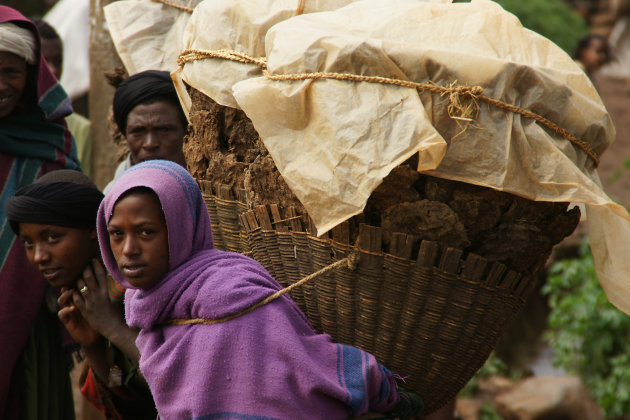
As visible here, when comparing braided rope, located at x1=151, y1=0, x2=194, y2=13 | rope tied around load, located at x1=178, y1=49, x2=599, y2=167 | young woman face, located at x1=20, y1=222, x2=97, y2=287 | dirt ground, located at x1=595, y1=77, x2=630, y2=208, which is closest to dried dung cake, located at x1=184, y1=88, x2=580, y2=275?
rope tied around load, located at x1=178, y1=49, x2=599, y2=167

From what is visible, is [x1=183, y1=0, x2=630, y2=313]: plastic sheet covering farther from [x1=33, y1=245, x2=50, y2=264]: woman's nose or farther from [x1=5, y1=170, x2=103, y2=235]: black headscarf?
[x1=33, y1=245, x2=50, y2=264]: woman's nose

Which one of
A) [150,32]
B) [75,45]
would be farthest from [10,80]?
[75,45]

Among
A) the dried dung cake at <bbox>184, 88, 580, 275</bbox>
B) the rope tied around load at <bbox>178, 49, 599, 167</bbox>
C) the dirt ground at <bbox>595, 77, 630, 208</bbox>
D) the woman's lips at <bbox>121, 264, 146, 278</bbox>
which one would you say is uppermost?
the rope tied around load at <bbox>178, 49, 599, 167</bbox>

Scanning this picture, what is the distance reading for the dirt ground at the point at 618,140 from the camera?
26.9 ft

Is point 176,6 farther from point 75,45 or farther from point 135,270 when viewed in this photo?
point 75,45

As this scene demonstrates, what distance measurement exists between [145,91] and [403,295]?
1.51 meters

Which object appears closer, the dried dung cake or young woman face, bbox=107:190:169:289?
the dried dung cake

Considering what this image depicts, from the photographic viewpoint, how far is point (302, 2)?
91.1 inches

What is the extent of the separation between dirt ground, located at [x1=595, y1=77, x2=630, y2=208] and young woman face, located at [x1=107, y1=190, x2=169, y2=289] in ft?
20.3

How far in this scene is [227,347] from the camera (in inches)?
76.1

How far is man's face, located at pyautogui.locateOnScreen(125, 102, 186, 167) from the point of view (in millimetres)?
3016

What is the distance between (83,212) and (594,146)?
5.35ft

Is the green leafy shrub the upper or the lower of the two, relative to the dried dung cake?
lower

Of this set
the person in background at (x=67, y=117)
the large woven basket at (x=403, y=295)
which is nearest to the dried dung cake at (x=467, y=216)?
the large woven basket at (x=403, y=295)
